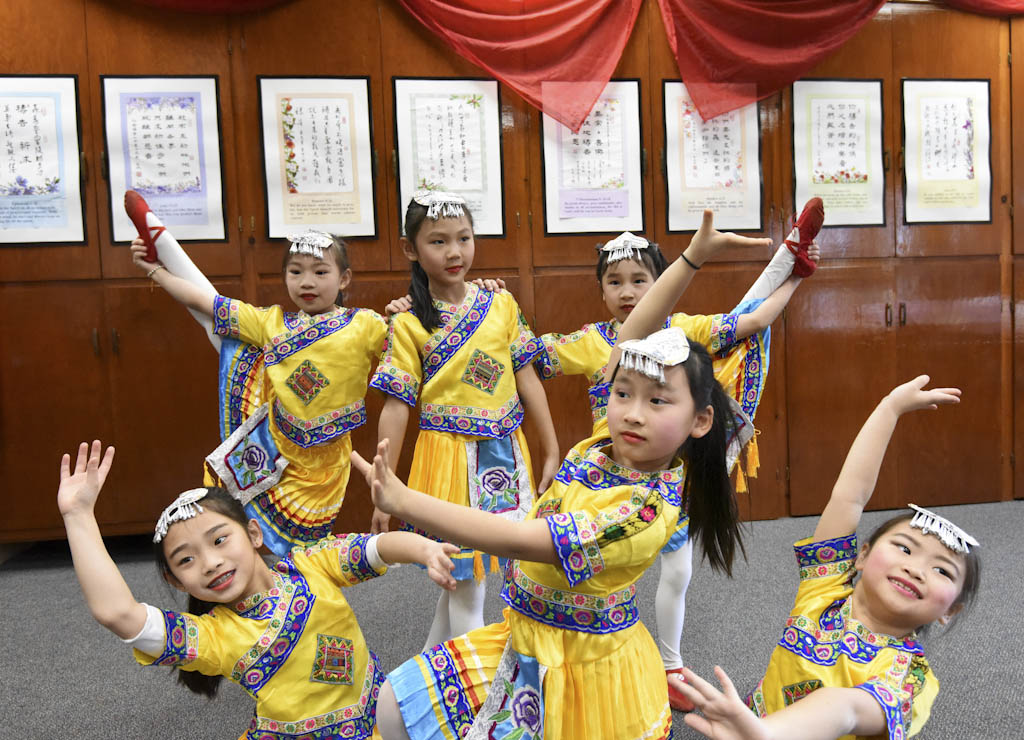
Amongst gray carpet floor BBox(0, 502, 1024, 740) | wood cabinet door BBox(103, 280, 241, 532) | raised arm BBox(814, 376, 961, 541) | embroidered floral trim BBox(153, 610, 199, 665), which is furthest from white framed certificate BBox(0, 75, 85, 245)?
raised arm BBox(814, 376, 961, 541)

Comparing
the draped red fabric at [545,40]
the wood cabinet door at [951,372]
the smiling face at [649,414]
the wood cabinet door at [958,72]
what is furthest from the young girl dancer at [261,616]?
the wood cabinet door at [958,72]

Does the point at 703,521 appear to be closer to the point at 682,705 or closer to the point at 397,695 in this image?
the point at 397,695

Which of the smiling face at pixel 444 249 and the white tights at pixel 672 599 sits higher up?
the smiling face at pixel 444 249

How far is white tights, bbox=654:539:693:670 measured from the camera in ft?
6.16

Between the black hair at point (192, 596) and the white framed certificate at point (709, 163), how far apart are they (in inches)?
93.0

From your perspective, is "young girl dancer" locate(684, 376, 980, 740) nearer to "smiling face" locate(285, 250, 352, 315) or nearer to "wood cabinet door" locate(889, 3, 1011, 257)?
"smiling face" locate(285, 250, 352, 315)

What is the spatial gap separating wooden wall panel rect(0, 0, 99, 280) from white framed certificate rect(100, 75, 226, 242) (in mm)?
75

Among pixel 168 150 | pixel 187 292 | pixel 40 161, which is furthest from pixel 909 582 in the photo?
pixel 40 161

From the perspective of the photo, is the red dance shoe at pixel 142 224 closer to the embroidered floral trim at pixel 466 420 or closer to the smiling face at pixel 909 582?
the embroidered floral trim at pixel 466 420

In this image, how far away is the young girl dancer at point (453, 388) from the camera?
1844 millimetres

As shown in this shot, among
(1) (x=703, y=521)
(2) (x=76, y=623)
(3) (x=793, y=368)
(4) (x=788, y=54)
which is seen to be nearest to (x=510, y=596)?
(1) (x=703, y=521)

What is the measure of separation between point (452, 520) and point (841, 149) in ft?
9.85

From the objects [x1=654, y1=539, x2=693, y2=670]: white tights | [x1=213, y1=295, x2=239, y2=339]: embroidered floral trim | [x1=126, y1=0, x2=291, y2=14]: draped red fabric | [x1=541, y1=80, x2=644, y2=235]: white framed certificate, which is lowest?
[x1=654, y1=539, x2=693, y2=670]: white tights

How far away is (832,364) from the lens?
11.1ft
